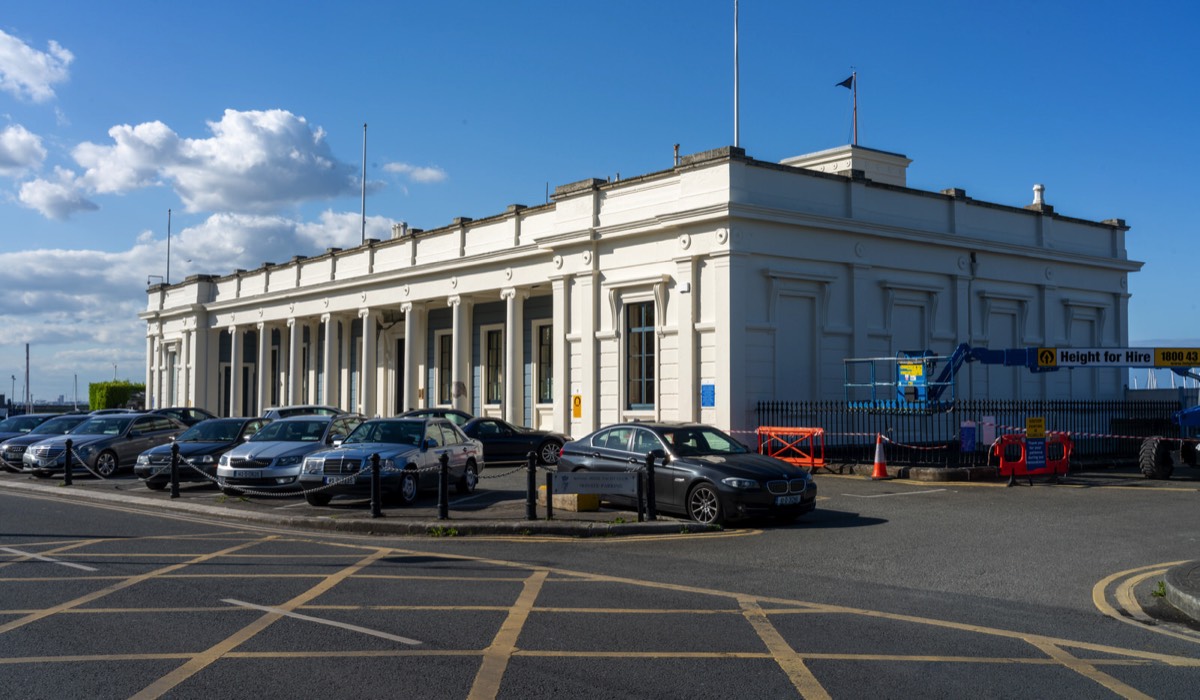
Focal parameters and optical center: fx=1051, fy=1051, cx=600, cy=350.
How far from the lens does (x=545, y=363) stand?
33.5 metres

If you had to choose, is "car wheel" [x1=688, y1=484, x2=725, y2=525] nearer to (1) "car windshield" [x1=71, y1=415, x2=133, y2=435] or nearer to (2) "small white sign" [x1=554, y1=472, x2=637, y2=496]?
(2) "small white sign" [x1=554, y1=472, x2=637, y2=496]

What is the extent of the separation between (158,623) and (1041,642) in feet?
22.4

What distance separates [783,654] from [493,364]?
94.4ft

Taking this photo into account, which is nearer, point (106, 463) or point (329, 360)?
point (106, 463)

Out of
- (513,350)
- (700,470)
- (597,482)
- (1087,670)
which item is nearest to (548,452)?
(513,350)

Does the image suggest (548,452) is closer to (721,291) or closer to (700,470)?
(721,291)

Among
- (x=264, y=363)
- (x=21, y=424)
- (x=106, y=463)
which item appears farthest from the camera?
(x=264, y=363)

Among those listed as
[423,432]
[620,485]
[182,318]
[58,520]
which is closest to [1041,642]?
[620,485]

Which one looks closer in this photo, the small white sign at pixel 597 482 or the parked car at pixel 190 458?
the small white sign at pixel 597 482

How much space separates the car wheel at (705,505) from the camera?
47.9ft

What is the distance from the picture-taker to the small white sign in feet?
49.3

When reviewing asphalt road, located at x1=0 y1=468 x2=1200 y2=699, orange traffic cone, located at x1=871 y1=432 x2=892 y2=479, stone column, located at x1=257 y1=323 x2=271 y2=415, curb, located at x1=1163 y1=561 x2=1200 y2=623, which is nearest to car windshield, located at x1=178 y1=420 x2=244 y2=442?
asphalt road, located at x1=0 y1=468 x2=1200 y2=699

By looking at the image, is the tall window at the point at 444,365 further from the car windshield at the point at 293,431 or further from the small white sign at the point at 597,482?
the small white sign at the point at 597,482

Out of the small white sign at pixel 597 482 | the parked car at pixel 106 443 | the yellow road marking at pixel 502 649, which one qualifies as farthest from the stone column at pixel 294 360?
the yellow road marking at pixel 502 649
